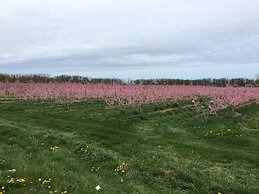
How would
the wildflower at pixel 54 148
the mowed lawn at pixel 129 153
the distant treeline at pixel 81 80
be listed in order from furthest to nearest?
1. the distant treeline at pixel 81 80
2. the wildflower at pixel 54 148
3. the mowed lawn at pixel 129 153

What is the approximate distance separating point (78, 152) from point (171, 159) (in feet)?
10.8

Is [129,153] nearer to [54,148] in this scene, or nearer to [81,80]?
[54,148]

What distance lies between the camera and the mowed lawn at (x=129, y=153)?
11094mm

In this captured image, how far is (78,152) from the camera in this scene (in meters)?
14.6

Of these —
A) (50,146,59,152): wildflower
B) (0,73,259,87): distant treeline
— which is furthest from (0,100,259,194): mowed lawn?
(0,73,259,87): distant treeline

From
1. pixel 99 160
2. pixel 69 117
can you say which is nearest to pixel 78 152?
pixel 99 160

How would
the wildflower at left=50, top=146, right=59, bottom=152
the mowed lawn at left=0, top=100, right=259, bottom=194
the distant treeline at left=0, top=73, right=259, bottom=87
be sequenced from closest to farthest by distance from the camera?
the mowed lawn at left=0, top=100, right=259, bottom=194 < the wildflower at left=50, top=146, right=59, bottom=152 < the distant treeline at left=0, top=73, right=259, bottom=87

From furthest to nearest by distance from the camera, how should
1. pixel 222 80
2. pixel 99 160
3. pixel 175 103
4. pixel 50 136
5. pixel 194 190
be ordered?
pixel 222 80, pixel 175 103, pixel 50 136, pixel 99 160, pixel 194 190

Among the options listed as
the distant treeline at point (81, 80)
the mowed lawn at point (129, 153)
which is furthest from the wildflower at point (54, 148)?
the distant treeline at point (81, 80)

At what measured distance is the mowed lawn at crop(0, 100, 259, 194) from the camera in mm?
11094

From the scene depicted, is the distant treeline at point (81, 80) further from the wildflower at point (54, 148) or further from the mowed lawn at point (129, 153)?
the wildflower at point (54, 148)

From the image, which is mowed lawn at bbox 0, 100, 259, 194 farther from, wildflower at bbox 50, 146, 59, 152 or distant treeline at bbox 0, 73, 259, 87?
distant treeline at bbox 0, 73, 259, 87

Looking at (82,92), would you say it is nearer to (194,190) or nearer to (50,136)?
(50,136)

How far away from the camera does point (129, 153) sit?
587 inches
